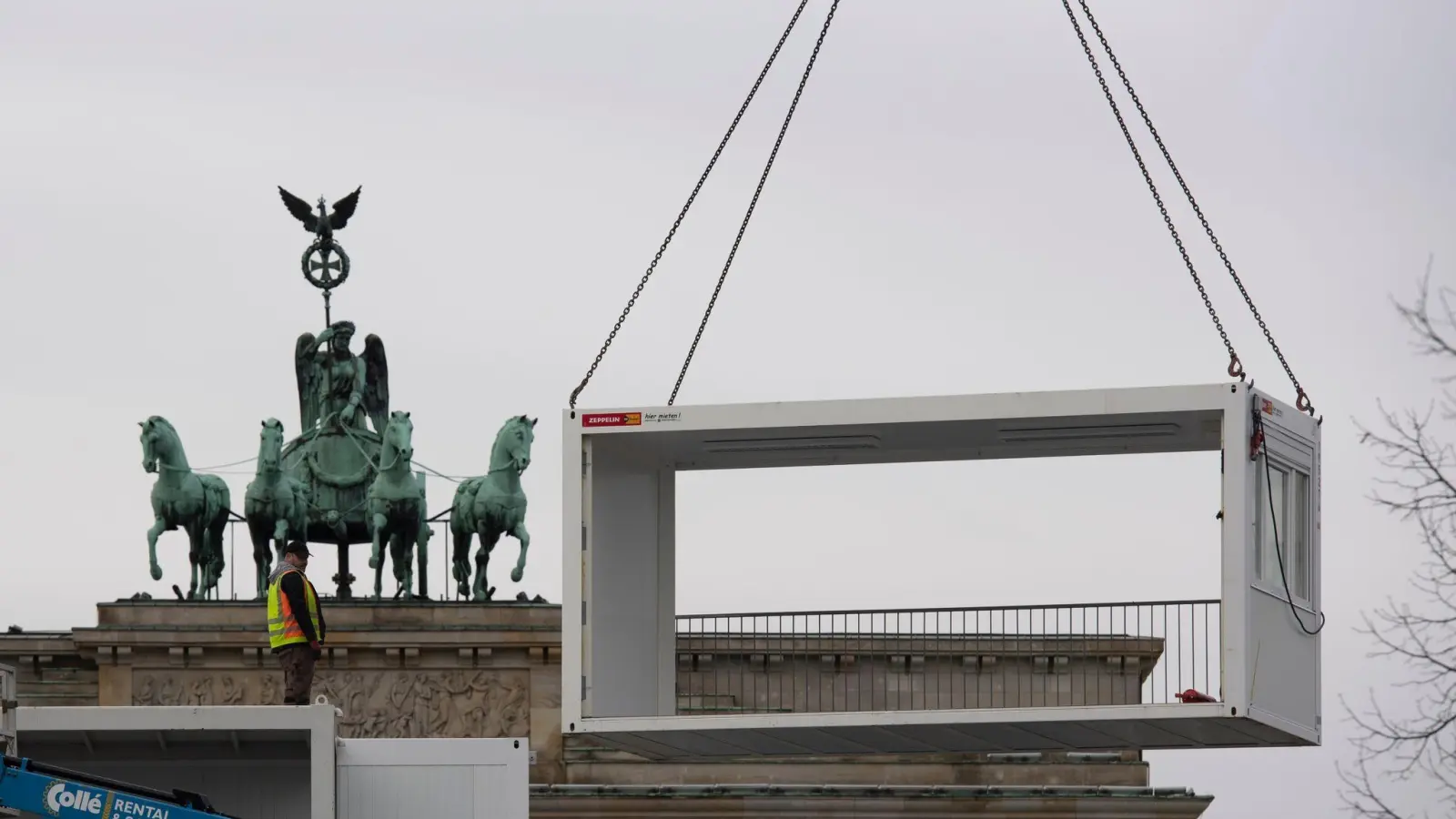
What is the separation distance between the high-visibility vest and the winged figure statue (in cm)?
2611

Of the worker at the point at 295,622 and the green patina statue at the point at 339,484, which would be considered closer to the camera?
the worker at the point at 295,622

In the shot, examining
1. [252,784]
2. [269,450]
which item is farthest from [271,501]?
[252,784]

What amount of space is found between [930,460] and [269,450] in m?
24.0

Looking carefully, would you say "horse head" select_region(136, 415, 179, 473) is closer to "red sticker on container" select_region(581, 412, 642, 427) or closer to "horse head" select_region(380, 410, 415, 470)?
"horse head" select_region(380, 410, 415, 470)

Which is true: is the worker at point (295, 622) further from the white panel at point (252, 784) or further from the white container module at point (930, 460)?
the white container module at point (930, 460)

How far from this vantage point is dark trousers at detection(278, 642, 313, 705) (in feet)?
115

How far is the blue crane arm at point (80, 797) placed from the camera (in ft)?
103

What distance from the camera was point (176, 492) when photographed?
59062mm

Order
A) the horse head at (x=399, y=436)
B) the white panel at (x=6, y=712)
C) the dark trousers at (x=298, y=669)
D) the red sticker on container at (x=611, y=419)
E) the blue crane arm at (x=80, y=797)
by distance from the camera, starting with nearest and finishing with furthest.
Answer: the blue crane arm at (x=80, y=797)
the white panel at (x=6, y=712)
the red sticker on container at (x=611, y=419)
the dark trousers at (x=298, y=669)
the horse head at (x=399, y=436)

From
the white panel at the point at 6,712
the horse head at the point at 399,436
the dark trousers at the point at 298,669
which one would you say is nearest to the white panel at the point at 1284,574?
the dark trousers at the point at 298,669

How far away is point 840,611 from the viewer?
121ft

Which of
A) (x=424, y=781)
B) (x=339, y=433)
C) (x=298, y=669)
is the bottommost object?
(x=424, y=781)

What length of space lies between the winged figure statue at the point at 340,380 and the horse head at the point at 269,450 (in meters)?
1.95

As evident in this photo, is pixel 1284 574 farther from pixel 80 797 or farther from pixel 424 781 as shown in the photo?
pixel 80 797
